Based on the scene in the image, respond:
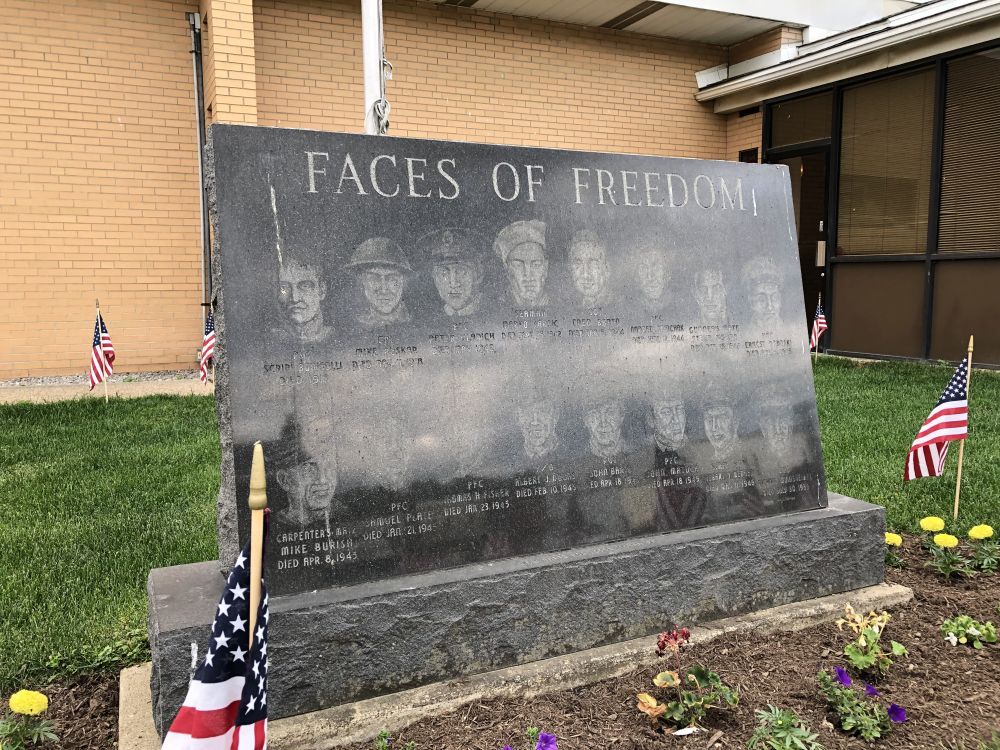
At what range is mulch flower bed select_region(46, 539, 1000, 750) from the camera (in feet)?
8.47

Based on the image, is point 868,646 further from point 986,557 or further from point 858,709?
point 986,557

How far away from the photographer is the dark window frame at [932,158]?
398 inches

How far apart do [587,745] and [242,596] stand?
1351 millimetres

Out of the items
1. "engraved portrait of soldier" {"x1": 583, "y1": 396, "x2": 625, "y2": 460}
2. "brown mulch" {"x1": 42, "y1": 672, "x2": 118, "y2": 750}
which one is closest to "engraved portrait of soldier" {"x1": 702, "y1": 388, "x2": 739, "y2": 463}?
"engraved portrait of soldier" {"x1": 583, "y1": 396, "x2": 625, "y2": 460}

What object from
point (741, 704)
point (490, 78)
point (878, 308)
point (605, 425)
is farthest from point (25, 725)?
point (878, 308)

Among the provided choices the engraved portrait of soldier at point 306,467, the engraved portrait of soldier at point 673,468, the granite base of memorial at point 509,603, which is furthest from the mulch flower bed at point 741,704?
the engraved portrait of soldier at point 306,467

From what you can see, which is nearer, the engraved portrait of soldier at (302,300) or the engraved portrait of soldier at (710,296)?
the engraved portrait of soldier at (302,300)

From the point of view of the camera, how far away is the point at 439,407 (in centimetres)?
290

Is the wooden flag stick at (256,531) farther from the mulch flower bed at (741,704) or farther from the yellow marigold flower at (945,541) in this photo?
the yellow marigold flower at (945,541)

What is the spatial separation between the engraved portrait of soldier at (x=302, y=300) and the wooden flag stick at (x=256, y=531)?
1.07 metres

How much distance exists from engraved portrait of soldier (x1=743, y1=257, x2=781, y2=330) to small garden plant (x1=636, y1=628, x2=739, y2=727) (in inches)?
57.2

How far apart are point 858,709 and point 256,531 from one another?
2.05 m

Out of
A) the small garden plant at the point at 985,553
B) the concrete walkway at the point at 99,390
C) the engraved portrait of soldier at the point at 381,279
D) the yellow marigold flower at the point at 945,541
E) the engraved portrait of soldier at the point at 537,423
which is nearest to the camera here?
the engraved portrait of soldier at the point at 381,279

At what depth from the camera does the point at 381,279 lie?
2.83 m
